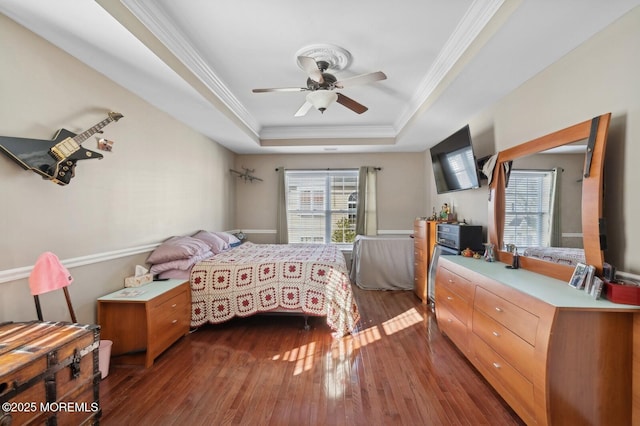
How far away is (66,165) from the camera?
1.96 meters

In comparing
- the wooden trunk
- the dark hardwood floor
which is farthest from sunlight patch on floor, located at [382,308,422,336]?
the wooden trunk

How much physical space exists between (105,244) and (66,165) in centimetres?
74

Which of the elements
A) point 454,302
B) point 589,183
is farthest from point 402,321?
point 589,183

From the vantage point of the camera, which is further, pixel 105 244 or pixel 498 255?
pixel 498 255

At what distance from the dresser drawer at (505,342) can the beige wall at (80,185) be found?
303 cm

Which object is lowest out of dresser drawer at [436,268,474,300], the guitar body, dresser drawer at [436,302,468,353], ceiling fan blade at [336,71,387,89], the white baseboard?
dresser drawer at [436,302,468,353]

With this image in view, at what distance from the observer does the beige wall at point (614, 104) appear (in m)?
1.58

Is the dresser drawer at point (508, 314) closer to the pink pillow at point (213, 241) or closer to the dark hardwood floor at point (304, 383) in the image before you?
the dark hardwood floor at point (304, 383)

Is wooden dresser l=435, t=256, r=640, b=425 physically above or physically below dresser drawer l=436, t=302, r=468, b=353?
above

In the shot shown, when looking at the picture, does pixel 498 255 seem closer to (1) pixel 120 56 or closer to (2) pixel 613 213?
(2) pixel 613 213

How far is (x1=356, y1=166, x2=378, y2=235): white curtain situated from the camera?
17.6 ft

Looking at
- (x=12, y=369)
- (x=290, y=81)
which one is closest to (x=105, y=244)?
(x=12, y=369)

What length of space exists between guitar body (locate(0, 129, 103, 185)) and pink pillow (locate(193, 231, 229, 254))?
1.75 meters

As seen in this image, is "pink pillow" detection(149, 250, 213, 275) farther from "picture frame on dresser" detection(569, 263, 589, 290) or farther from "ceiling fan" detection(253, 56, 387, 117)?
"picture frame on dresser" detection(569, 263, 589, 290)
